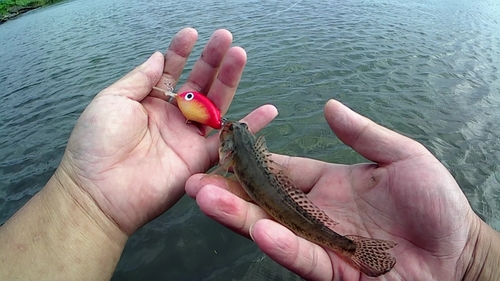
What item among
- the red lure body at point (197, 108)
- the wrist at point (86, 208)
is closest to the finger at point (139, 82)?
the red lure body at point (197, 108)

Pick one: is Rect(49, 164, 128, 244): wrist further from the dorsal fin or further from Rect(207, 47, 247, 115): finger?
Rect(207, 47, 247, 115): finger

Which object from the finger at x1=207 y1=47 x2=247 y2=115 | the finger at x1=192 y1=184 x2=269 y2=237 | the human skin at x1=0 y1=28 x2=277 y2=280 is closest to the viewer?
the finger at x1=192 y1=184 x2=269 y2=237

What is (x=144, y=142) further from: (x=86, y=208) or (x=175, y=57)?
(x=175, y=57)

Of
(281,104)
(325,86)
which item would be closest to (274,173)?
(281,104)

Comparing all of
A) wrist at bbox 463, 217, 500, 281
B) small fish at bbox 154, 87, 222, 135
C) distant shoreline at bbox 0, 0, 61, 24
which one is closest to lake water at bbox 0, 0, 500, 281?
small fish at bbox 154, 87, 222, 135

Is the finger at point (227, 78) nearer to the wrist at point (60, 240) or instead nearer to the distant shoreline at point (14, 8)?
the wrist at point (60, 240)

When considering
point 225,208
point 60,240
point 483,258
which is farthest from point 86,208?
point 483,258
